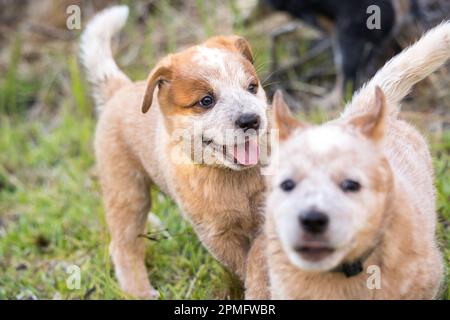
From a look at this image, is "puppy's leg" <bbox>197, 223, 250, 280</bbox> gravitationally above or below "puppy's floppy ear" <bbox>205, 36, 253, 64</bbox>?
below

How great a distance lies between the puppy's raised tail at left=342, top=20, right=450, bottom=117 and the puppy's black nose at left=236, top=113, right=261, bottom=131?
529 millimetres

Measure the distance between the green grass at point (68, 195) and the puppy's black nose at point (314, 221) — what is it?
1.44 m

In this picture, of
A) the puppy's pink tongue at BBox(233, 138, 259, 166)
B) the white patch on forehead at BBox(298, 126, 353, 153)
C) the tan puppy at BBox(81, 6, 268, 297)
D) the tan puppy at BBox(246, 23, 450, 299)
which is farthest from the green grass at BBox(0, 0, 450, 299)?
the white patch on forehead at BBox(298, 126, 353, 153)

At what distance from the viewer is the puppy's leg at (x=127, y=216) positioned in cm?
507

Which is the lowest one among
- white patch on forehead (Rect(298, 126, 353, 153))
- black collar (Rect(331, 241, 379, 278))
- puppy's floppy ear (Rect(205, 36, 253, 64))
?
black collar (Rect(331, 241, 379, 278))

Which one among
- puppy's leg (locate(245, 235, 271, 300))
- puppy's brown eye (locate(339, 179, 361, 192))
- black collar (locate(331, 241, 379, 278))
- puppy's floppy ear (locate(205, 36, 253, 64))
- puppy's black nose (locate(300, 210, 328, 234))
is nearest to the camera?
puppy's black nose (locate(300, 210, 328, 234))

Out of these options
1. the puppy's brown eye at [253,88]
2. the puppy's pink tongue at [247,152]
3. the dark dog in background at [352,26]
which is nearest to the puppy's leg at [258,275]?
the puppy's pink tongue at [247,152]

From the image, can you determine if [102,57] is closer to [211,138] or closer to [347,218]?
[211,138]

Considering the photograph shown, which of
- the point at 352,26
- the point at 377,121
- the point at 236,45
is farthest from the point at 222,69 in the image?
the point at 352,26

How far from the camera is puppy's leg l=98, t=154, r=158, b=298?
507cm

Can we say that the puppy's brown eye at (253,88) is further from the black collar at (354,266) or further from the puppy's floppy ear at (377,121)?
the black collar at (354,266)

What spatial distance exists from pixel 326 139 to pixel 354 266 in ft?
1.82

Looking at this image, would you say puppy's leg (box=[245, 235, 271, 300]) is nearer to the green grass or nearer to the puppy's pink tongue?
the puppy's pink tongue
